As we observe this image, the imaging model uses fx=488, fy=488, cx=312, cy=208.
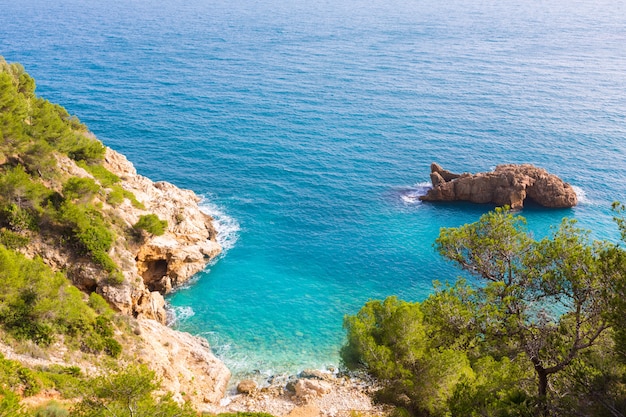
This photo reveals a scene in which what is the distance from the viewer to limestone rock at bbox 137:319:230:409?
113 ft

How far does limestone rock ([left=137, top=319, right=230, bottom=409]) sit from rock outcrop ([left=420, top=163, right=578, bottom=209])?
138 feet

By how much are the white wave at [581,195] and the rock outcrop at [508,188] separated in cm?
180

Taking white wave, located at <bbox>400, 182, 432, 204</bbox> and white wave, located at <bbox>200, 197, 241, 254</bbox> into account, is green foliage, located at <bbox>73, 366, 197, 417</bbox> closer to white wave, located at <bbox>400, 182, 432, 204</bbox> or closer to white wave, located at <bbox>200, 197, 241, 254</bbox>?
white wave, located at <bbox>200, 197, 241, 254</bbox>

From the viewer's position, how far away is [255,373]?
41.4 m

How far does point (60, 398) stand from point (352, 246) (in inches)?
1586

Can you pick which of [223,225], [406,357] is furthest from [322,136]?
[406,357]

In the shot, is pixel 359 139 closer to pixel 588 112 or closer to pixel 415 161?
pixel 415 161

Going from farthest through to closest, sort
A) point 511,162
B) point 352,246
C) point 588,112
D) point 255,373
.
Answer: point 588,112 → point 511,162 → point 352,246 → point 255,373

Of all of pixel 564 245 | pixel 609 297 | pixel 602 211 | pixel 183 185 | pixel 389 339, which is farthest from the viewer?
pixel 183 185

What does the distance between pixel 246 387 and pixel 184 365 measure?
16.9 ft

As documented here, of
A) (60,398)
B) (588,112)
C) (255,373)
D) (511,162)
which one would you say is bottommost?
(255,373)

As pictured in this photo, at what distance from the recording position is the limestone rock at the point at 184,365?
34.4 m

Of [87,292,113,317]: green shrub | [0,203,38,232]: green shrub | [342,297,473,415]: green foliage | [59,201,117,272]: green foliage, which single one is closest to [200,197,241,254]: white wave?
[59,201,117,272]: green foliage

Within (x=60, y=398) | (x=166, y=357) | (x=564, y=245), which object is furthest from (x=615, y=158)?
(x=60, y=398)
